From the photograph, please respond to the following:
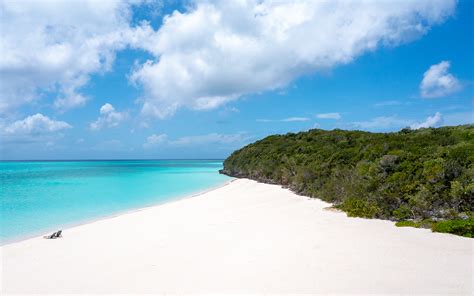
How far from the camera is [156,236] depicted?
10086mm

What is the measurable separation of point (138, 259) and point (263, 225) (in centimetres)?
482

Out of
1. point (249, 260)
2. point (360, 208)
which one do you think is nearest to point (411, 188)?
point (360, 208)

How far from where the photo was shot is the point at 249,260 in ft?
24.0

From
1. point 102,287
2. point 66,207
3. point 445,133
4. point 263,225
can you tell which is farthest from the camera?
point 445,133

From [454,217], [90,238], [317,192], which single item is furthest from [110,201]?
[454,217]

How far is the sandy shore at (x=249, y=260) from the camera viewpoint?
6.00 metres

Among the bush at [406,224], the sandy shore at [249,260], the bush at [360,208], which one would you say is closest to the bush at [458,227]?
the sandy shore at [249,260]

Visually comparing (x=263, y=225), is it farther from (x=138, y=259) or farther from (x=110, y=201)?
(x=110, y=201)

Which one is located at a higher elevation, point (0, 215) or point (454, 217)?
point (454, 217)

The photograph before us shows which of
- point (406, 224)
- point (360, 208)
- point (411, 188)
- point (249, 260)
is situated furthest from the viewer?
point (360, 208)

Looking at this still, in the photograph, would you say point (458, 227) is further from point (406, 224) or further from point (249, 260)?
point (249, 260)

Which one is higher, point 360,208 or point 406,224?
point 360,208

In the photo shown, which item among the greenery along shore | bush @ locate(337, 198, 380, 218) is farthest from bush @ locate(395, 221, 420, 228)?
bush @ locate(337, 198, 380, 218)

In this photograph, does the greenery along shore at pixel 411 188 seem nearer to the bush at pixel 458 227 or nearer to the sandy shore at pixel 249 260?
the bush at pixel 458 227
